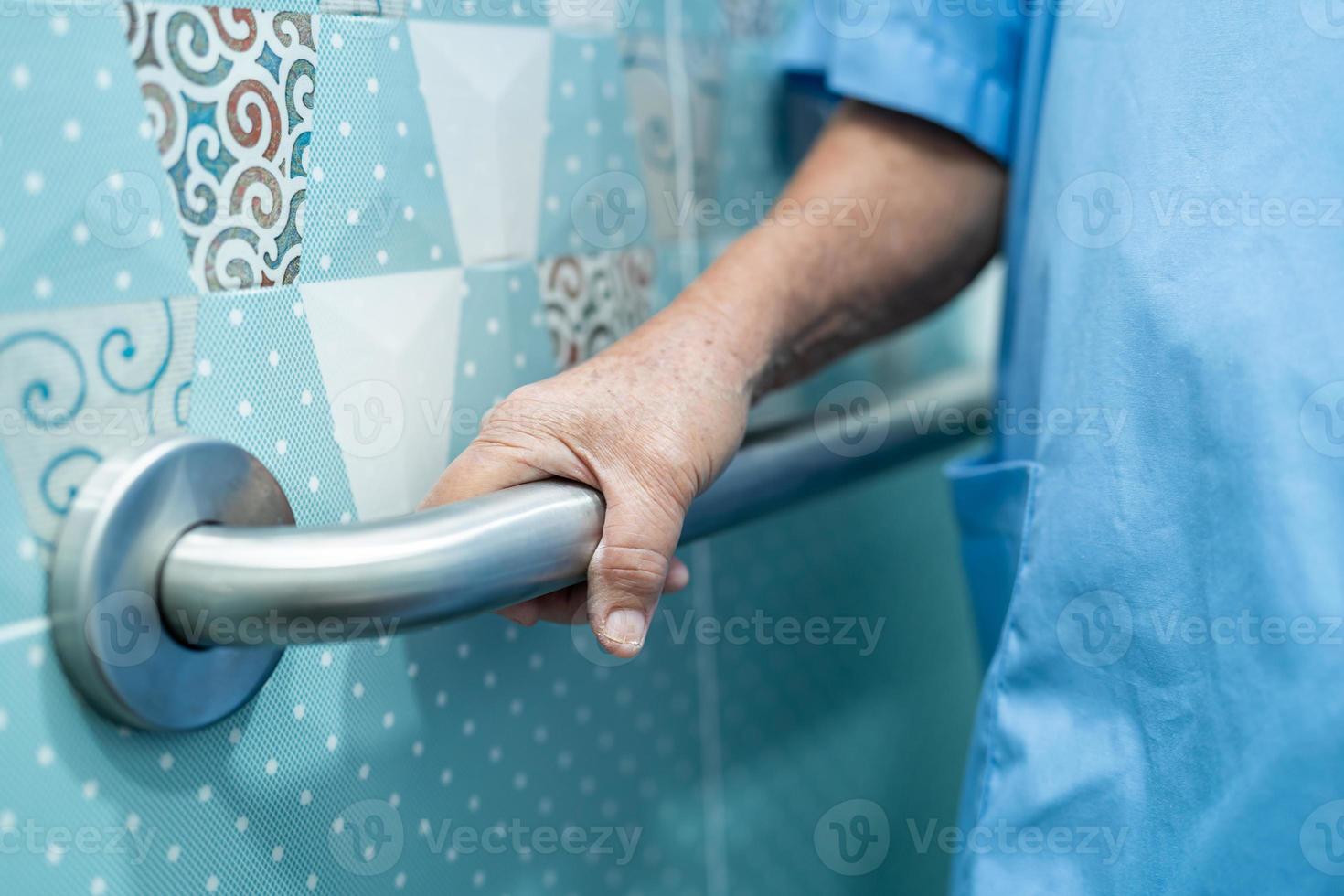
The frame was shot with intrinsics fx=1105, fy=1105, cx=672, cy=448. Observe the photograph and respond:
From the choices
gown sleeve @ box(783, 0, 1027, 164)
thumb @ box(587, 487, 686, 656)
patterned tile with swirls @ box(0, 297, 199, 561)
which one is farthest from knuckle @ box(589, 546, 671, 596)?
gown sleeve @ box(783, 0, 1027, 164)

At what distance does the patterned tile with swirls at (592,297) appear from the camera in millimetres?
380

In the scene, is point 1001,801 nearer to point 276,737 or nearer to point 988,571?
point 988,571

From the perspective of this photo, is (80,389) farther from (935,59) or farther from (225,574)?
(935,59)

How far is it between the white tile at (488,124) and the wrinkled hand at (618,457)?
0.06 meters

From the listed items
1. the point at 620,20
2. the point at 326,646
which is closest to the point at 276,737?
the point at 326,646

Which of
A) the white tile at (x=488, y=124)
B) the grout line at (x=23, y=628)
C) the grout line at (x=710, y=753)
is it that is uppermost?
the white tile at (x=488, y=124)

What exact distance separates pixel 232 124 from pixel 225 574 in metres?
0.11

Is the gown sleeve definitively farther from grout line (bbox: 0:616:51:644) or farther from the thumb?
grout line (bbox: 0:616:51:644)

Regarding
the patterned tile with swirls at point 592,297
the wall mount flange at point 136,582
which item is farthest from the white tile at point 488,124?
the wall mount flange at point 136,582

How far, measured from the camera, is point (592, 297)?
0.40 metres

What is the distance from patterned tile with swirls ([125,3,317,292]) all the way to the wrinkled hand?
7 cm

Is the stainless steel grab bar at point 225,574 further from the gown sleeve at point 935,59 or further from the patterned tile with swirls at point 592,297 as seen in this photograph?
the gown sleeve at point 935,59

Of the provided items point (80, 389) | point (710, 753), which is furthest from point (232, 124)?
point (710, 753)

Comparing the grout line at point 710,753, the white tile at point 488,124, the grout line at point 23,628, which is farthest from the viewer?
the grout line at point 710,753
